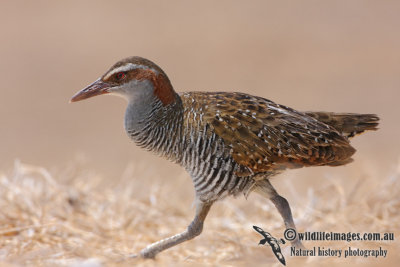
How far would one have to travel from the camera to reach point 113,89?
204 inches

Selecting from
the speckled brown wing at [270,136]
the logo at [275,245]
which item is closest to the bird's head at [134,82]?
the speckled brown wing at [270,136]

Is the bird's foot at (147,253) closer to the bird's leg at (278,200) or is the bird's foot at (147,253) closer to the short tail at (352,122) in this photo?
the bird's leg at (278,200)

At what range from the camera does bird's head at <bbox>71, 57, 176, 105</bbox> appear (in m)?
5.14

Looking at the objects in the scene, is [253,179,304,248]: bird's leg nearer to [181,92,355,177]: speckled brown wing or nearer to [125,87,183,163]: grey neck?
[181,92,355,177]: speckled brown wing

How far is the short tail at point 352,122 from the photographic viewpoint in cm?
547

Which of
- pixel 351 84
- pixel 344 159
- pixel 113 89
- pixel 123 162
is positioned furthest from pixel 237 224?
pixel 351 84

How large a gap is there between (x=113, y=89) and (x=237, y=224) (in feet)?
8.21

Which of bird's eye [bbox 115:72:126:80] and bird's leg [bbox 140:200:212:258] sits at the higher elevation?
bird's eye [bbox 115:72:126:80]

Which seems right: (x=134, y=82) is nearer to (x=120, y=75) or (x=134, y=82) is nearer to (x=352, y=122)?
(x=120, y=75)

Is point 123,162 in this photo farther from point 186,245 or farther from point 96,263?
point 96,263

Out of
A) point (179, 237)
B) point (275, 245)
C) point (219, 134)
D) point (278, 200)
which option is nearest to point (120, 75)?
point (219, 134)

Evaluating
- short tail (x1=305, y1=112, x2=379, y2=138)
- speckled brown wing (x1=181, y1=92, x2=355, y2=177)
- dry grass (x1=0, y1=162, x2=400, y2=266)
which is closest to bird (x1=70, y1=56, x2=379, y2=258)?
speckled brown wing (x1=181, y1=92, x2=355, y2=177)

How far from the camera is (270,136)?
16.6 feet

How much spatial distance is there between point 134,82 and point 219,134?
0.84 meters
